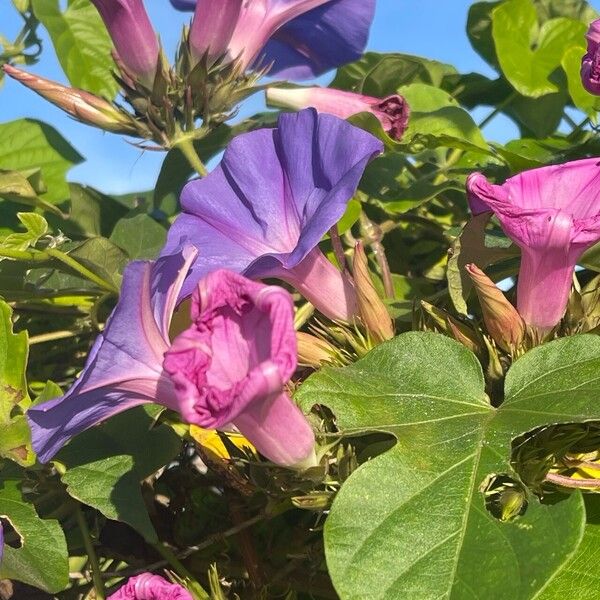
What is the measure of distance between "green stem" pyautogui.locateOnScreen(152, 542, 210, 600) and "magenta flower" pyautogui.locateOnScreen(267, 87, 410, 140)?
20.9 inches

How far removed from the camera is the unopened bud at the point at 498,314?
31.5 inches

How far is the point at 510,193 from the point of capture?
79cm

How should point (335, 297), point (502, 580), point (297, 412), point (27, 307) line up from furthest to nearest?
1. point (27, 307)
2. point (335, 297)
3. point (297, 412)
4. point (502, 580)

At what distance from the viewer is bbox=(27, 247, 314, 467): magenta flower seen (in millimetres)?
602

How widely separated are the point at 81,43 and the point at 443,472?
120 cm

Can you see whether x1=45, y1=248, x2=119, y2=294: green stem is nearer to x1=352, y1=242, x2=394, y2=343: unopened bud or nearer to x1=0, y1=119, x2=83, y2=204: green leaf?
x1=352, y1=242, x2=394, y2=343: unopened bud

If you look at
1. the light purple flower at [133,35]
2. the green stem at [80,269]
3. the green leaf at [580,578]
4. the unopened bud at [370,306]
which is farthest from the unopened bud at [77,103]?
the green leaf at [580,578]

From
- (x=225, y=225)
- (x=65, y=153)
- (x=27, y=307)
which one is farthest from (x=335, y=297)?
(x=65, y=153)

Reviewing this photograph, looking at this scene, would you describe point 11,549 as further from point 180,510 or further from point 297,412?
point 297,412

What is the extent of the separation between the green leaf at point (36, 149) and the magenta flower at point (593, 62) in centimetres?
87

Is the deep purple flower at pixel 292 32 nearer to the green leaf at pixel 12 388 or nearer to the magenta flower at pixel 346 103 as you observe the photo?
the magenta flower at pixel 346 103

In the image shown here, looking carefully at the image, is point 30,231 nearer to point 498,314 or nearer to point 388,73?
point 498,314

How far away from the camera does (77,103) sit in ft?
3.85

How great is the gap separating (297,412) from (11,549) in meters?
0.38
